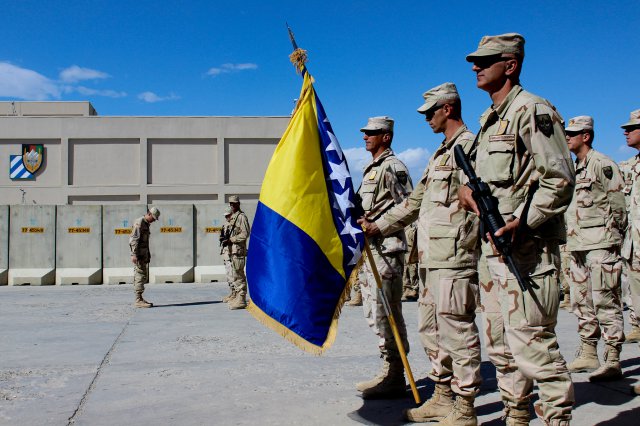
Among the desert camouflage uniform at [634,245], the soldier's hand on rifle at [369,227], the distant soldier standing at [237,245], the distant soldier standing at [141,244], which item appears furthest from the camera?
the distant soldier standing at [141,244]

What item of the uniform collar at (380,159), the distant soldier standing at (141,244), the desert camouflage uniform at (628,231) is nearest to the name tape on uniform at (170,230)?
the distant soldier standing at (141,244)

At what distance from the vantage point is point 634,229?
5.14 metres

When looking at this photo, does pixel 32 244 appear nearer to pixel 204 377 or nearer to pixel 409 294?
pixel 409 294

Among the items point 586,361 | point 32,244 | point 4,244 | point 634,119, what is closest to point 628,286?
point 586,361

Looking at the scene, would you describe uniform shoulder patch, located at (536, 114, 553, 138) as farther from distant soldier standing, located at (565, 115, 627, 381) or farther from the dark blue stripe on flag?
distant soldier standing, located at (565, 115, 627, 381)

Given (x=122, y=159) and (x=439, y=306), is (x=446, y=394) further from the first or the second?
(x=122, y=159)

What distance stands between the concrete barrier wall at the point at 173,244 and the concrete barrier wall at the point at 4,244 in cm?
400

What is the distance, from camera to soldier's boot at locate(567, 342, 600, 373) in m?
5.14

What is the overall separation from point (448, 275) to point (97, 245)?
611 inches

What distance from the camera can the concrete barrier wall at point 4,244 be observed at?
665 inches

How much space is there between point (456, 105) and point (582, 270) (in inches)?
92.6

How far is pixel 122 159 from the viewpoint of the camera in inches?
1163

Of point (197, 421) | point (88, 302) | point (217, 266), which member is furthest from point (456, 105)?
point (217, 266)

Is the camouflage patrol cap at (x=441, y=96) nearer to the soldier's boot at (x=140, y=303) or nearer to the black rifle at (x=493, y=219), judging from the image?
the black rifle at (x=493, y=219)
